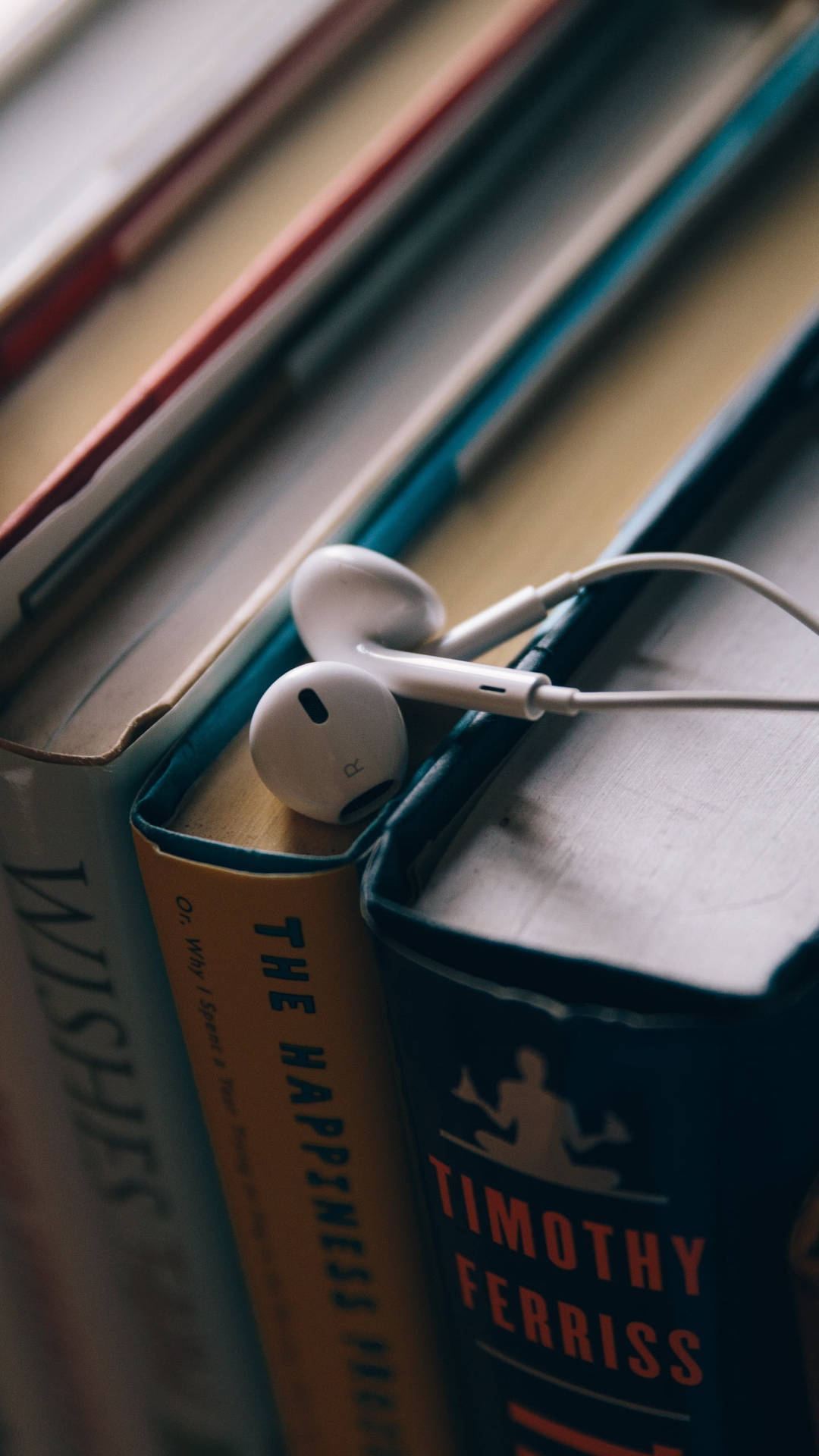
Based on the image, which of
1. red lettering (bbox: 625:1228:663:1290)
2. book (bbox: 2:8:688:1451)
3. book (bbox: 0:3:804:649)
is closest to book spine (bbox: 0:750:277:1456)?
book (bbox: 2:8:688:1451)

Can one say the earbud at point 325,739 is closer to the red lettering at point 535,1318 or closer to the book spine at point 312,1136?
the book spine at point 312,1136

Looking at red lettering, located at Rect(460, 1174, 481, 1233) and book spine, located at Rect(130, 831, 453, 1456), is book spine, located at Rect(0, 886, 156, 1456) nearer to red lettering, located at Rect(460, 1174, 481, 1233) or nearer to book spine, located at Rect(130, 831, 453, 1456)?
book spine, located at Rect(130, 831, 453, 1456)

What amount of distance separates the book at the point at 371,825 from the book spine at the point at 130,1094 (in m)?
0.03

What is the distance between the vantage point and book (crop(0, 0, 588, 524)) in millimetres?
564

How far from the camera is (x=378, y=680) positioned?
454 millimetres

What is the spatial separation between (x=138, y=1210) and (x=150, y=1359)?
113 mm

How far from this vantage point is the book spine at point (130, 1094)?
0.47 m

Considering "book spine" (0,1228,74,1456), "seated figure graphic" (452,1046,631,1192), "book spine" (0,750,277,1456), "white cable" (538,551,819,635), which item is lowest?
"book spine" (0,1228,74,1456)

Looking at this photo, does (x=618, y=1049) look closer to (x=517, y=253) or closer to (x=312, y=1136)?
(x=312, y=1136)

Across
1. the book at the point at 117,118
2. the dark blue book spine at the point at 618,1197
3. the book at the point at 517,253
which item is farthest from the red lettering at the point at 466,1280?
the book at the point at 117,118

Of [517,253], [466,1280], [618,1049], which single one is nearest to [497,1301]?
[466,1280]

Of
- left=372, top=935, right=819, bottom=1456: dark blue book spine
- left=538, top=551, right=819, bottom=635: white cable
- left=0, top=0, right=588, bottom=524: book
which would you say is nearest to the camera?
left=372, top=935, right=819, bottom=1456: dark blue book spine

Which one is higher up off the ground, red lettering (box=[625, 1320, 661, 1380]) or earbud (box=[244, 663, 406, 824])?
earbud (box=[244, 663, 406, 824])

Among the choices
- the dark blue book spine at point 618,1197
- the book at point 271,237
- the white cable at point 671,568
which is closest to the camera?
the dark blue book spine at point 618,1197
